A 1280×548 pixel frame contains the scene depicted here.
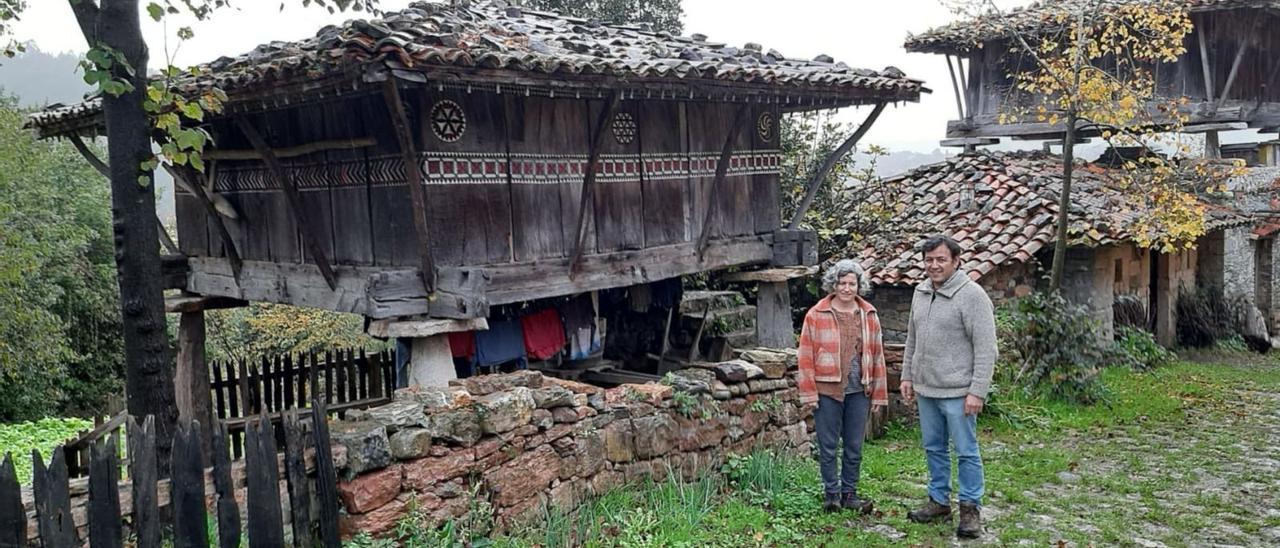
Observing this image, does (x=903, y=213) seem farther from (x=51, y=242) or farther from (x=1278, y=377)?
(x=51, y=242)

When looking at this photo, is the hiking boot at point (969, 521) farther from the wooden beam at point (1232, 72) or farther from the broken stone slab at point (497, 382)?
the wooden beam at point (1232, 72)

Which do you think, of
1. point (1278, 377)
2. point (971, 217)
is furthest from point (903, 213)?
point (1278, 377)

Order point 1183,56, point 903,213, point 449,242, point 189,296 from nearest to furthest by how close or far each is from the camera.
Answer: point 449,242 < point 189,296 < point 903,213 < point 1183,56

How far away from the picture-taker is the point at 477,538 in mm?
4594

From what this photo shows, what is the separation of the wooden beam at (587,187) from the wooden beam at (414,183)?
1407 millimetres

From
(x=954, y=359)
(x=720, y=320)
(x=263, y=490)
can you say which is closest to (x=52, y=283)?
(x=720, y=320)

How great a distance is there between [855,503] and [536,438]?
6.56ft

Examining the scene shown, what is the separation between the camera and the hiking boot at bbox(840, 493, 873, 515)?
554 cm

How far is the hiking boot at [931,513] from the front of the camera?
5359 millimetres

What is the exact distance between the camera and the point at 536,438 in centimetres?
503

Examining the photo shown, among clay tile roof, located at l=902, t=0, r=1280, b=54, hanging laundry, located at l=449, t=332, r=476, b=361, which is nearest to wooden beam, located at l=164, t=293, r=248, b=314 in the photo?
hanging laundry, located at l=449, t=332, r=476, b=361

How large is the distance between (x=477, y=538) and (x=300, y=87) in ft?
10.4

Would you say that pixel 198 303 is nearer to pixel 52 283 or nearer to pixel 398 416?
pixel 398 416

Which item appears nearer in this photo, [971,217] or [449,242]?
[449,242]
